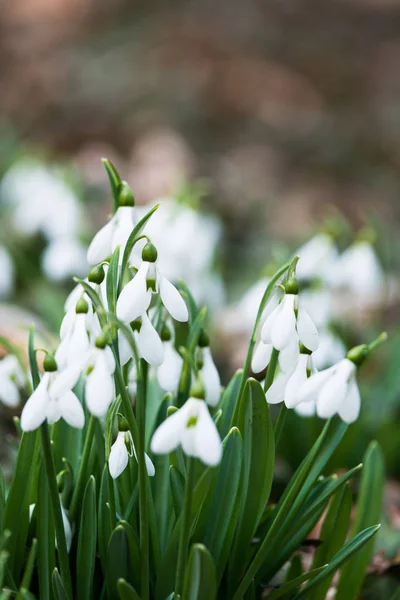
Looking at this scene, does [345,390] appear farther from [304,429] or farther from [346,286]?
[346,286]

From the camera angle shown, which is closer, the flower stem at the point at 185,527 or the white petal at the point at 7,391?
the flower stem at the point at 185,527

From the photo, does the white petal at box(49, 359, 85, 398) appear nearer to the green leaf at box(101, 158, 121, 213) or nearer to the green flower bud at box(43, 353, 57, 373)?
the green flower bud at box(43, 353, 57, 373)

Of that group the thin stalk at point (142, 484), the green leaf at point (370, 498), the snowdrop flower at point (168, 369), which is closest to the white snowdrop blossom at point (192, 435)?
the thin stalk at point (142, 484)

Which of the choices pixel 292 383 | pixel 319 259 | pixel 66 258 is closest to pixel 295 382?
pixel 292 383

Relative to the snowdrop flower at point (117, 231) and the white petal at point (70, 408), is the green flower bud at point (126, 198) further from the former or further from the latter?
the white petal at point (70, 408)

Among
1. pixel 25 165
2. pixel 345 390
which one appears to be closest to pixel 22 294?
pixel 25 165

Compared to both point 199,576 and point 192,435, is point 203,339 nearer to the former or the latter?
point 192,435
